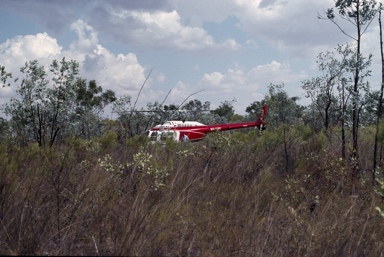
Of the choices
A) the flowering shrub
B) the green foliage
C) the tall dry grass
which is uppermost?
the green foliage

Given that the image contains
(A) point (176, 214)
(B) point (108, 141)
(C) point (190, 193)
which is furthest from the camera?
(B) point (108, 141)

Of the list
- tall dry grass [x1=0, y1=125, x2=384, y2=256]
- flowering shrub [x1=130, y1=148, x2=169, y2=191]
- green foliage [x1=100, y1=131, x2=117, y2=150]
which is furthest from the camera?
green foliage [x1=100, y1=131, x2=117, y2=150]

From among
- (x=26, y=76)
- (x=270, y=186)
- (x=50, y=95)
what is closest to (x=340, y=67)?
(x=270, y=186)

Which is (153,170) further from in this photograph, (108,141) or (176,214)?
(108,141)

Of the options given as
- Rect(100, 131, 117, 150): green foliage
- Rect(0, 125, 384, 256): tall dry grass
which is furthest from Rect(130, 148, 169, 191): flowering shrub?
Rect(100, 131, 117, 150): green foliage

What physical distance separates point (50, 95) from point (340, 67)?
6031 millimetres

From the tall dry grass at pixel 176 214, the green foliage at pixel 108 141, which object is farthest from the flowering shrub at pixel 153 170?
the green foliage at pixel 108 141

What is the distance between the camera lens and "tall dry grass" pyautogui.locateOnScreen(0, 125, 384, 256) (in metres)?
3.18

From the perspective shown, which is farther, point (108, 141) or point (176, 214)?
point (108, 141)

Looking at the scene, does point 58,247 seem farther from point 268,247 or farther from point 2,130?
point 2,130

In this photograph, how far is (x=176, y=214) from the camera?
4133 millimetres

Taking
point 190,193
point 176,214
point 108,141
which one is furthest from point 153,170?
point 108,141

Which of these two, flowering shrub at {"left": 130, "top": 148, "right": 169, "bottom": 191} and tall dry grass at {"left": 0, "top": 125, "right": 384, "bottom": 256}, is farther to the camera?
flowering shrub at {"left": 130, "top": 148, "right": 169, "bottom": 191}

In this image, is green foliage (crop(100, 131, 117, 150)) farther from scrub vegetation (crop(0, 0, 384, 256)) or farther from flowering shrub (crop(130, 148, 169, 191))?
flowering shrub (crop(130, 148, 169, 191))
